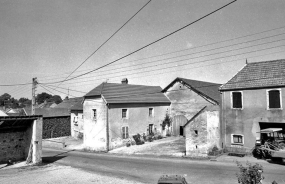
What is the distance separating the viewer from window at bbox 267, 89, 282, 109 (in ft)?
65.8

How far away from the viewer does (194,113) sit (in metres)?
31.5

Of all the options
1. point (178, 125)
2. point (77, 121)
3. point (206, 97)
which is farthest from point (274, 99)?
point (77, 121)

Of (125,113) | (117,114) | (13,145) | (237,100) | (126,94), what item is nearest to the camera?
(13,145)

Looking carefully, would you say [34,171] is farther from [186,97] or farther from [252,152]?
[186,97]

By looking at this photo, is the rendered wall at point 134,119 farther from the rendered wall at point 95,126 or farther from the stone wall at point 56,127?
the stone wall at point 56,127

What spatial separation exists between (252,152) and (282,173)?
571 centimetres

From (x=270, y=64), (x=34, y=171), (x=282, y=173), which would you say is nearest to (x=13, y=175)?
(x=34, y=171)

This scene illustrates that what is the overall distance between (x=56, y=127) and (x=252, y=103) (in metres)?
34.5

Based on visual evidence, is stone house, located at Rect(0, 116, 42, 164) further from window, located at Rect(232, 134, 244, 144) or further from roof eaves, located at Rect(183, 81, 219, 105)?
roof eaves, located at Rect(183, 81, 219, 105)

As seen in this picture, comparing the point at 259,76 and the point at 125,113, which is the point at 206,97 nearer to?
the point at 259,76

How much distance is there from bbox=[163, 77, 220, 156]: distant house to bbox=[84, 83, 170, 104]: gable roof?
2236 mm

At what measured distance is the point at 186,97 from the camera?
107 ft

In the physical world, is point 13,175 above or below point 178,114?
below

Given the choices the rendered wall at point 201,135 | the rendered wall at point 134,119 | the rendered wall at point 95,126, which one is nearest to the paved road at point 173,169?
the rendered wall at point 201,135
